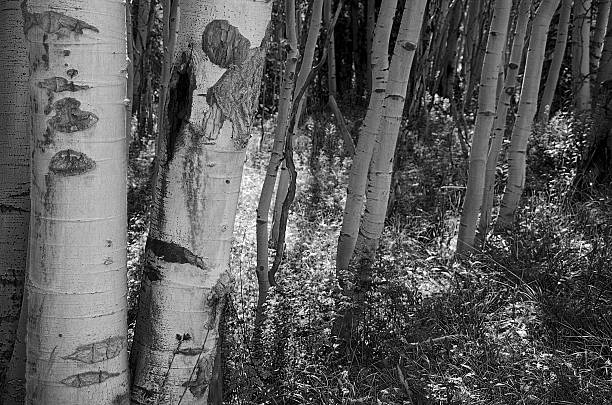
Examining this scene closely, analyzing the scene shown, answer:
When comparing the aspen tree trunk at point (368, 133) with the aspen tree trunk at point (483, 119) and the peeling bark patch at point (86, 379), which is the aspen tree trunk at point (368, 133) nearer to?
the aspen tree trunk at point (483, 119)

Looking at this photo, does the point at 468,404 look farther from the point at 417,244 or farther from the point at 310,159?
the point at 310,159

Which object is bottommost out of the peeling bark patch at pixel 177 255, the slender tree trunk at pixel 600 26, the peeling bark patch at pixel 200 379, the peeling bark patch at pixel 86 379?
the peeling bark patch at pixel 200 379

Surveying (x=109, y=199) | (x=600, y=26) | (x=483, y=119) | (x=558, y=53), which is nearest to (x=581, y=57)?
(x=600, y=26)

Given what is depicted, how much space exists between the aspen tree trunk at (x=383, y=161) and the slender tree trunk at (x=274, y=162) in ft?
1.73

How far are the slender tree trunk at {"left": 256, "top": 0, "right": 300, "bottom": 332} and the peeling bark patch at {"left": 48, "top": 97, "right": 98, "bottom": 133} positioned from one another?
7.06 feet

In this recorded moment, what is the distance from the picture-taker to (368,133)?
3752 mm

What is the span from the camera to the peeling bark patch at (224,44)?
5.61ft

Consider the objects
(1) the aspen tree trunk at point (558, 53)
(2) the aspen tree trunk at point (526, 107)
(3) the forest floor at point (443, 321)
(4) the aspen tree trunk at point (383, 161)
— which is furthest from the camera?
(1) the aspen tree trunk at point (558, 53)

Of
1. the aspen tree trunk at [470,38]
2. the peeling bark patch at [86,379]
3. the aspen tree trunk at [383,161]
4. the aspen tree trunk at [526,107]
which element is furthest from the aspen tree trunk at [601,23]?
the peeling bark patch at [86,379]

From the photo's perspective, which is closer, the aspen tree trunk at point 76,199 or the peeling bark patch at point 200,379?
the aspen tree trunk at point 76,199

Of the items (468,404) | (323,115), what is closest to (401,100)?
(468,404)

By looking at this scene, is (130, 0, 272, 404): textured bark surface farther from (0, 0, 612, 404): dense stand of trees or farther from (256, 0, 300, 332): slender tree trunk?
(256, 0, 300, 332): slender tree trunk

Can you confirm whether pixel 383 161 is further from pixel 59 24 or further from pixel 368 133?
pixel 59 24

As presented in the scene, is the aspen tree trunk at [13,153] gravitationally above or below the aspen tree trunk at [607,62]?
below
